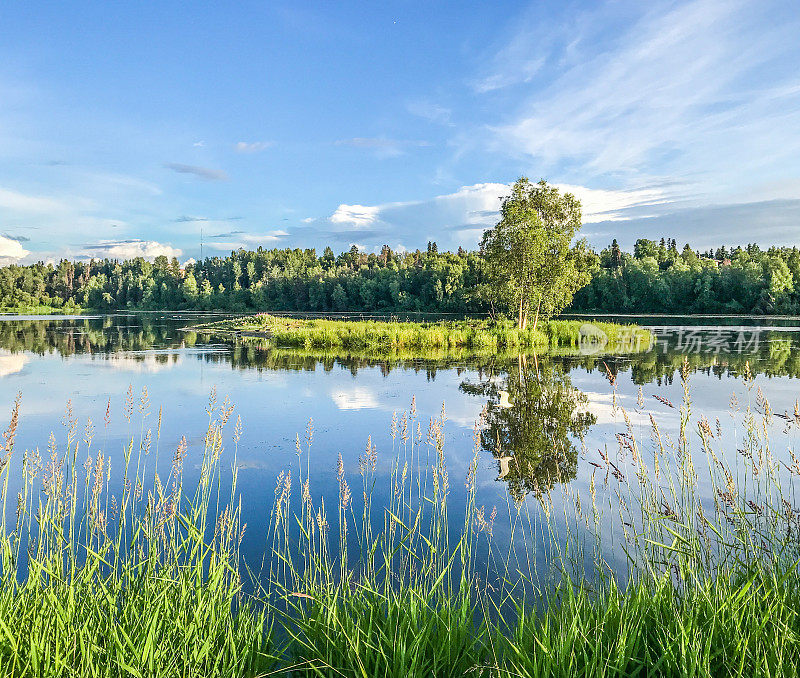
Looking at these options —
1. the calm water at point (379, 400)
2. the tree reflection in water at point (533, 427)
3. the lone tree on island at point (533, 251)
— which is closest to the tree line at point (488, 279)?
the lone tree on island at point (533, 251)

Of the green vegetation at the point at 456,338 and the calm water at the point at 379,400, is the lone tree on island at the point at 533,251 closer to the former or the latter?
the green vegetation at the point at 456,338

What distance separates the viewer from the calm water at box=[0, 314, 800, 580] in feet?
28.7

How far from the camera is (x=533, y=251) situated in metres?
33.4

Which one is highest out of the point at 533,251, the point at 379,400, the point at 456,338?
the point at 533,251

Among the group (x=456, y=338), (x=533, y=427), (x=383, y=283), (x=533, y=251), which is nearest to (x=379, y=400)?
(x=533, y=427)

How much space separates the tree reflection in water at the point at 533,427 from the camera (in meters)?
8.35

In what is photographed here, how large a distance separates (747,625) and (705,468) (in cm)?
609

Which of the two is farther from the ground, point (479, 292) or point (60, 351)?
point (479, 292)

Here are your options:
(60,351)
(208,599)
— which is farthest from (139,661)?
(60,351)

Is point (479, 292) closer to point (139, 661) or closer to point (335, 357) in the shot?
point (335, 357)

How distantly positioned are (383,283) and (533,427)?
9672 centimetres

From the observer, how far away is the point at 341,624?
3.18 meters

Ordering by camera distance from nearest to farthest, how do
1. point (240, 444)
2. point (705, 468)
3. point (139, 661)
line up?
1. point (139, 661)
2. point (705, 468)
3. point (240, 444)

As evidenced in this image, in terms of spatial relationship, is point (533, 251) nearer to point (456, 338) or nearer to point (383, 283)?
point (456, 338)
